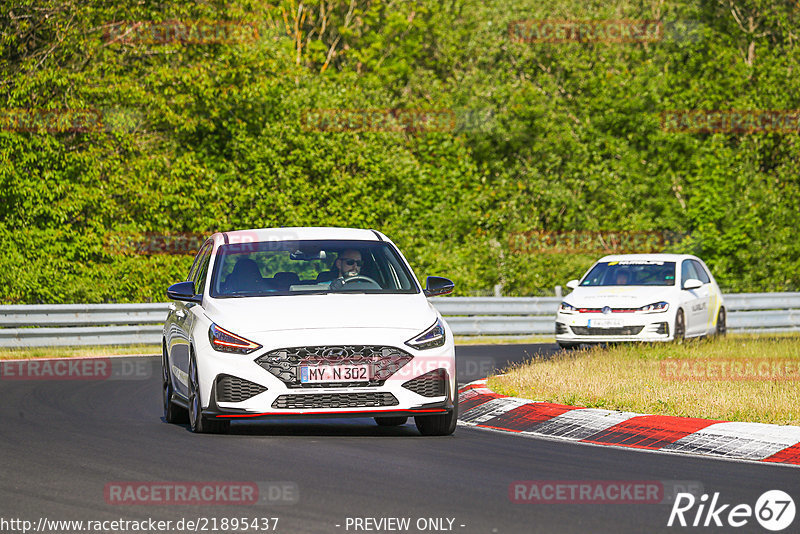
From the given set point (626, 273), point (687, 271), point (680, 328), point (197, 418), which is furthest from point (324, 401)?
point (687, 271)

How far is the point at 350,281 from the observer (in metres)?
11.3

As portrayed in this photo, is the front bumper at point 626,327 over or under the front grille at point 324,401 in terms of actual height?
under

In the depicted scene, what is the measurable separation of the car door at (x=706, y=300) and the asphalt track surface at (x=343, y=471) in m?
10.7

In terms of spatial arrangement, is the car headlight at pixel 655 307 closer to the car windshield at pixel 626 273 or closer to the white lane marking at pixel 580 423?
the car windshield at pixel 626 273

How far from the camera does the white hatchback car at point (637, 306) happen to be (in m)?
19.8

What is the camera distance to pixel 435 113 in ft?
150

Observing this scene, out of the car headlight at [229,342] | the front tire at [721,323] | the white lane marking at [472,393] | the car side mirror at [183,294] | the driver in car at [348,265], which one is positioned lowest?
the front tire at [721,323]

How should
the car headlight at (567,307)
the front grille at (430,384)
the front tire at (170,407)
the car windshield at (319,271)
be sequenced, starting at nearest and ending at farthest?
the front grille at (430,384) → the car windshield at (319,271) → the front tire at (170,407) → the car headlight at (567,307)

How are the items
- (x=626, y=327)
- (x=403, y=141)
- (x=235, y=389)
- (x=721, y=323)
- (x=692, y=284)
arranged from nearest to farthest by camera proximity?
(x=235, y=389) → (x=626, y=327) → (x=692, y=284) → (x=721, y=323) → (x=403, y=141)

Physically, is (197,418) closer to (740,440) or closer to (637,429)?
(637,429)

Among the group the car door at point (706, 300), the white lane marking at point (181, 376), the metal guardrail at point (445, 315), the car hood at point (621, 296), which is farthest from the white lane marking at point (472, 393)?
the metal guardrail at point (445, 315)

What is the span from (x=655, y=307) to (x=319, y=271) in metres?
9.38

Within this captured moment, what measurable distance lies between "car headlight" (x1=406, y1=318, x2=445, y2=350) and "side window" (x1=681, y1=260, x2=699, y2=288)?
11.5 meters

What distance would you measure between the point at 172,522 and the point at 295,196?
1136 inches
